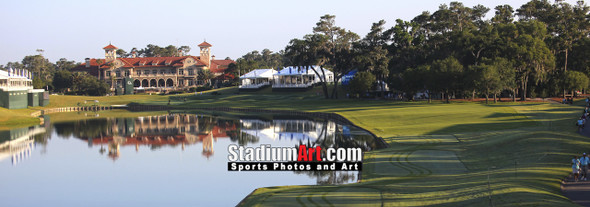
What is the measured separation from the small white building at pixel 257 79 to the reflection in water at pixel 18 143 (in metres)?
60.5

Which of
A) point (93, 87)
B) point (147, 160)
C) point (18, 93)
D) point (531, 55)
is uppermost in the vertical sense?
point (531, 55)

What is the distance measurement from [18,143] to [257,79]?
7997 centimetres

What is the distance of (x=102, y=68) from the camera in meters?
158

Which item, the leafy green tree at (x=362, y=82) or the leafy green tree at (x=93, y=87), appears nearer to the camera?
the leafy green tree at (x=362, y=82)

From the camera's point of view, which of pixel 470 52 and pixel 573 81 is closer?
pixel 573 81

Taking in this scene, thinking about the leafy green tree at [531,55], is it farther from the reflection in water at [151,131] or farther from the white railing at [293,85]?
the white railing at [293,85]

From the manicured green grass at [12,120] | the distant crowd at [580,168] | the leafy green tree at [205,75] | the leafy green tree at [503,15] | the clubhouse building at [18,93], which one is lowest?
the manicured green grass at [12,120]

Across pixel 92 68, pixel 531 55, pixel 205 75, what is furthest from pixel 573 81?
pixel 92 68

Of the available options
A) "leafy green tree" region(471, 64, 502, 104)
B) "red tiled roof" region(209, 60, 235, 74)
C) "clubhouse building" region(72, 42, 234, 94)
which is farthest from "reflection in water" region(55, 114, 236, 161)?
"red tiled roof" region(209, 60, 235, 74)

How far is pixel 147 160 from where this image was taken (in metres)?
42.8

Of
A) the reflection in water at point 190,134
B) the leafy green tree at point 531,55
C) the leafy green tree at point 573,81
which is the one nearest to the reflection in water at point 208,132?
the reflection in water at point 190,134

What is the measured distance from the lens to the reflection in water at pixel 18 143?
150 ft

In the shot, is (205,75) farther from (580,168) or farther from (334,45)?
(580,168)

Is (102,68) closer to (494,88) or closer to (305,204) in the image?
(494,88)
